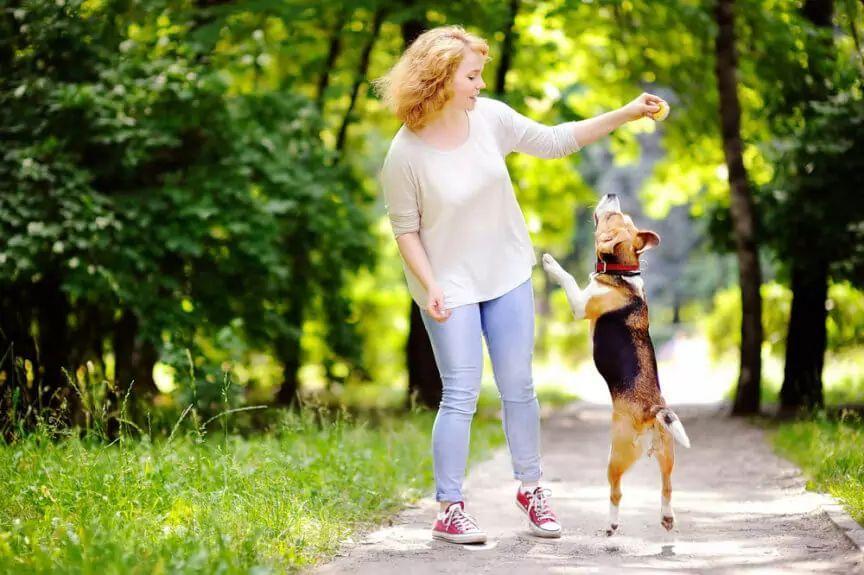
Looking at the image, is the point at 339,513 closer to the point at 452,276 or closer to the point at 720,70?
the point at 452,276

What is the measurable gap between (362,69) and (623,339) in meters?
10.4

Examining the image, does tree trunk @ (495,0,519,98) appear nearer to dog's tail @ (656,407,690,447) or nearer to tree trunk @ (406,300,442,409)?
tree trunk @ (406,300,442,409)

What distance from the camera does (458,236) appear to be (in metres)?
5.19

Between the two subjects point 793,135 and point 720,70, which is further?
point 720,70

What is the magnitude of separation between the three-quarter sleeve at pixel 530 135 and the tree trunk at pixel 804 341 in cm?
739

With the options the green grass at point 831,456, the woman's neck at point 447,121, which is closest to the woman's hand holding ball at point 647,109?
the woman's neck at point 447,121

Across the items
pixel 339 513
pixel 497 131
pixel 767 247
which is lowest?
pixel 339 513

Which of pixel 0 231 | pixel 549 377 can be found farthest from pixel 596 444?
pixel 549 377

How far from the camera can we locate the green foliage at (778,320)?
51.1ft

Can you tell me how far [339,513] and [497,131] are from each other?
2125mm

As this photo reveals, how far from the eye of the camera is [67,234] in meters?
9.12

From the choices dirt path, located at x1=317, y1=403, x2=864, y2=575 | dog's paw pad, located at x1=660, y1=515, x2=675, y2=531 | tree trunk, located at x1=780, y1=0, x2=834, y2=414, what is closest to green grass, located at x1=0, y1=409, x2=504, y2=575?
dirt path, located at x1=317, y1=403, x2=864, y2=575

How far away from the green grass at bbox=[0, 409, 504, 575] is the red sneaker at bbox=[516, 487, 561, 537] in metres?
0.88

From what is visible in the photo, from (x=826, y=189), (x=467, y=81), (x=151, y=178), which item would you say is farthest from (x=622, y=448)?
(x=826, y=189)
